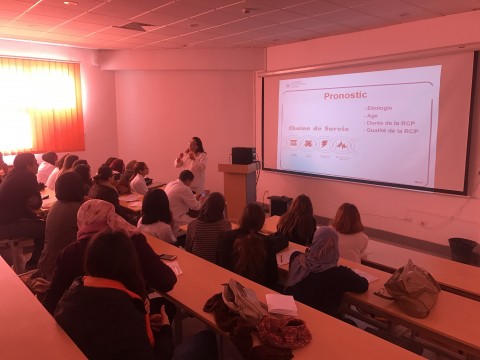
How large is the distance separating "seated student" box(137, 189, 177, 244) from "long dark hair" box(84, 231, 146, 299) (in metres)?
1.71

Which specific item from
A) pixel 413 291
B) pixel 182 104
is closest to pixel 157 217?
pixel 413 291

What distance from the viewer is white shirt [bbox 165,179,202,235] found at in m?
4.45

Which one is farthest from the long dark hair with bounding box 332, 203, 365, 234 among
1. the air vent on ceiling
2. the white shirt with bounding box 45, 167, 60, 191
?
the white shirt with bounding box 45, 167, 60, 191

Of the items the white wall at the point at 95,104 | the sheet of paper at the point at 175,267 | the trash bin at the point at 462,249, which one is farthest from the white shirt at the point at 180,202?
the white wall at the point at 95,104

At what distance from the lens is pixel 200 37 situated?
643 centimetres

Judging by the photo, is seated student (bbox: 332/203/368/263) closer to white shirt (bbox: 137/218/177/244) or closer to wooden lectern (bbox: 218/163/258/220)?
white shirt (bbox: 137/218/177/244)

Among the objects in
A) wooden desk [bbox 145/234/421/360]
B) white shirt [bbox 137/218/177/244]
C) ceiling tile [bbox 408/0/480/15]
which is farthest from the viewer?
ceiling tile [bbox 408/0/480/15]

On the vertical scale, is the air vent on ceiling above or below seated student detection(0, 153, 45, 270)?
above

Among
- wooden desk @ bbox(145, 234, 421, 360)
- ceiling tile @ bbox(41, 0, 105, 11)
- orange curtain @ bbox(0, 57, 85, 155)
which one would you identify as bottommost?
wooden desk @ bbox(145, 234, 421, 360)

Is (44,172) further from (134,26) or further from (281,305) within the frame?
(281,305)

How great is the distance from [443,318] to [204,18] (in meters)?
4.42

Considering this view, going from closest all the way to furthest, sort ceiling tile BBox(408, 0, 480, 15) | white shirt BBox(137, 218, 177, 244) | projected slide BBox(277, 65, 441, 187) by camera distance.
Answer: white shirt BBox(137, 218, 177, 244), ceiling tile BBox(408, 0, 480, 15), projected slide BBox(277, 65, 441, 187)

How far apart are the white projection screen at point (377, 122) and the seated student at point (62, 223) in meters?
4.37

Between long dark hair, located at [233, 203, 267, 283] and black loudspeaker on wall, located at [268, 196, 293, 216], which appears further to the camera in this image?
black loudspeaker on wall, located at [268, 196, 293, 216]
